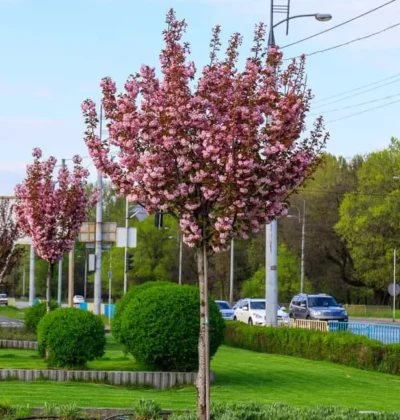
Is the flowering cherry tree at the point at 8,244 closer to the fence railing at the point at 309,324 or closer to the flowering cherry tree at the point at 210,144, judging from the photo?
the fence railing at the point at 309,324

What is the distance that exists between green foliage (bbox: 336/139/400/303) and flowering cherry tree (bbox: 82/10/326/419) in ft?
238

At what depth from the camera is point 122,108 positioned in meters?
12.7

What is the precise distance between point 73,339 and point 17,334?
13.5 meters

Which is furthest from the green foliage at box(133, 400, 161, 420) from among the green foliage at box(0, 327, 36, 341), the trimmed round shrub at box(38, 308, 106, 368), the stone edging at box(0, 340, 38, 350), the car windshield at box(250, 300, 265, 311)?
the car windshield at box(250, 300, 265, 311)

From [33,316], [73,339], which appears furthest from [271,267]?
[73,339]

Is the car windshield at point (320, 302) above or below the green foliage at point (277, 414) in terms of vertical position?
above

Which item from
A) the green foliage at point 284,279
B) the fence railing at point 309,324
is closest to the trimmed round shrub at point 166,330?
the fence railing at point 309,324

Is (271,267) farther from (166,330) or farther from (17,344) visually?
(166,330)

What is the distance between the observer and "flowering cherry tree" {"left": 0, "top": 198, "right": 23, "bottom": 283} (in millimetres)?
30531

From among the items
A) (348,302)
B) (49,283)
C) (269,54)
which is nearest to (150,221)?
(348,302)

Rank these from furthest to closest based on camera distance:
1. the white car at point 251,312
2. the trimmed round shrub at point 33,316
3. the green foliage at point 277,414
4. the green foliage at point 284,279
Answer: the green foliage at point 284,279
the white car at point 251,312
the trimmed round shrub at point 33,316
the green foliage at point 277,414

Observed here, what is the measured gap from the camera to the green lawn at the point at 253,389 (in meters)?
16.5

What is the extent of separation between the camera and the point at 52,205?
89.6 feet

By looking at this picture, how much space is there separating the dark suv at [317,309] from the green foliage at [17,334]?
19.6 meters
